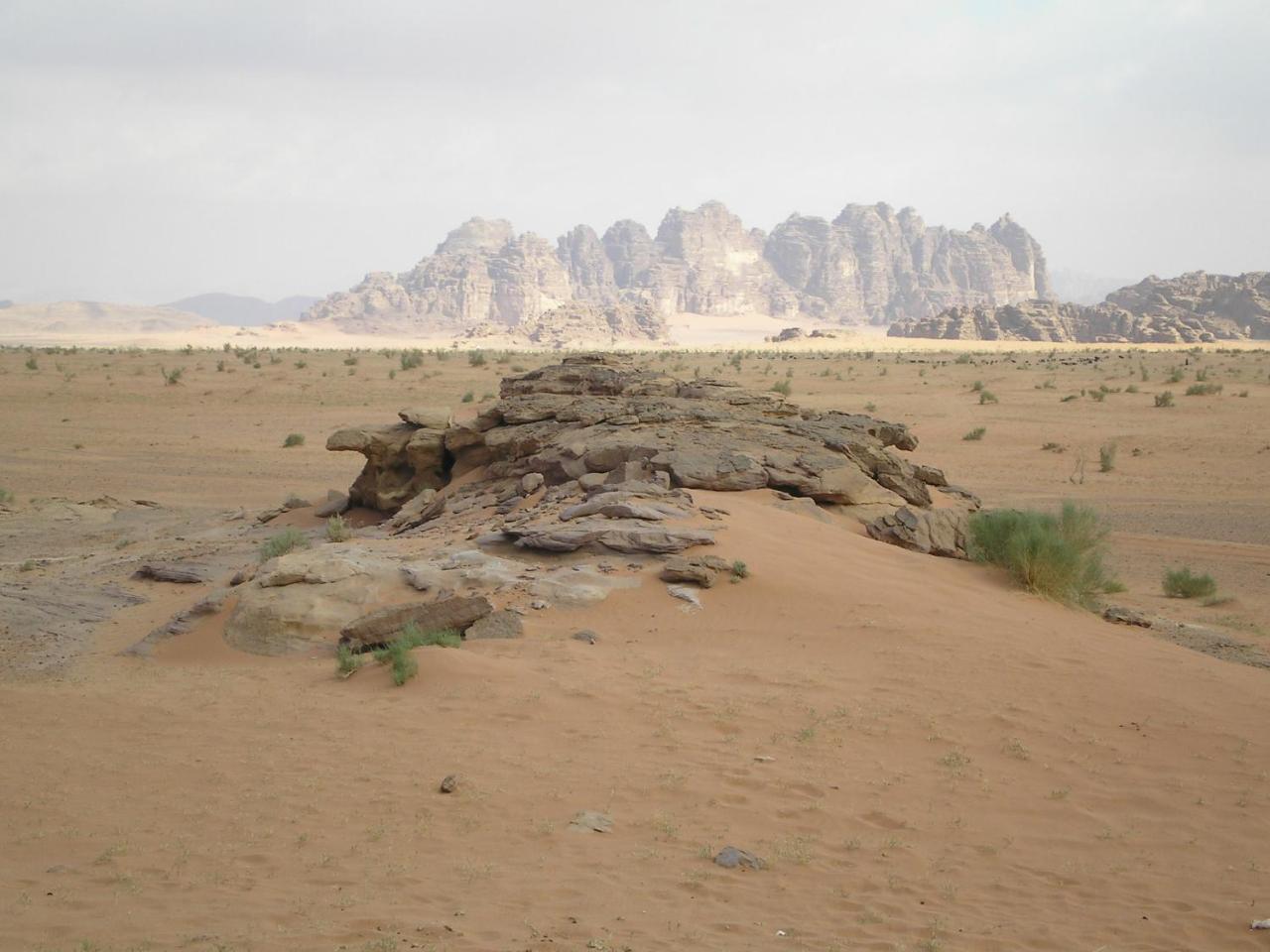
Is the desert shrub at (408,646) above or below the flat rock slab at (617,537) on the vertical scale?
below

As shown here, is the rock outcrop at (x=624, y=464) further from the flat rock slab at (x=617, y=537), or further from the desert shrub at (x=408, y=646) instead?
the desert shrub at (x=408, y=646)

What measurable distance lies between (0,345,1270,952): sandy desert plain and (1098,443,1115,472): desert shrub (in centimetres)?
1111

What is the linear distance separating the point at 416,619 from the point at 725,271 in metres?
171

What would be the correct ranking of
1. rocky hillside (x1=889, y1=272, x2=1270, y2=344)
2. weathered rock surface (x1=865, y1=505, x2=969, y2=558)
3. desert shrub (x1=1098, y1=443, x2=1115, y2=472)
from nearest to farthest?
weathered rock surface (x1=865, y1=505, x2=969, y2=558) → desert shrub (x1=1098, y1=443, x2=1115, y2=472) → rocky hillside (x1=889, y1=272, x2=1270, y2=344)

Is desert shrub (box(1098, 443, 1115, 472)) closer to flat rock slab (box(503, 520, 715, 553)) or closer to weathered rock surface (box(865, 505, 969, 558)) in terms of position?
weathered rock surface (box(865, 505, 969, 558))

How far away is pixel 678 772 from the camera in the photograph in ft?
19.5

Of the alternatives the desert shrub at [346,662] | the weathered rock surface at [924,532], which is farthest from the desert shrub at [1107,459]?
the desert shrub at [346,662]

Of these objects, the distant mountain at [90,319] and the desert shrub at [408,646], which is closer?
the desert shrub at [408,646]

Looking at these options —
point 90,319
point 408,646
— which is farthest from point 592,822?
point 90,319

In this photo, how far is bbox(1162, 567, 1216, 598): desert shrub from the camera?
40.7 feet

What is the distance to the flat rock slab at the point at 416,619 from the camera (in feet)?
26.7

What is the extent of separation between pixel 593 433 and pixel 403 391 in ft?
78.7

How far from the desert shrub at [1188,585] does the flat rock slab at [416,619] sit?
861 centimetres

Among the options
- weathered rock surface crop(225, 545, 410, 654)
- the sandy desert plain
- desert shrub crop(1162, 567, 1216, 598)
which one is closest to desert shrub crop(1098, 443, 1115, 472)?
desert shrub crop(1162, 567, 1216, 598)
